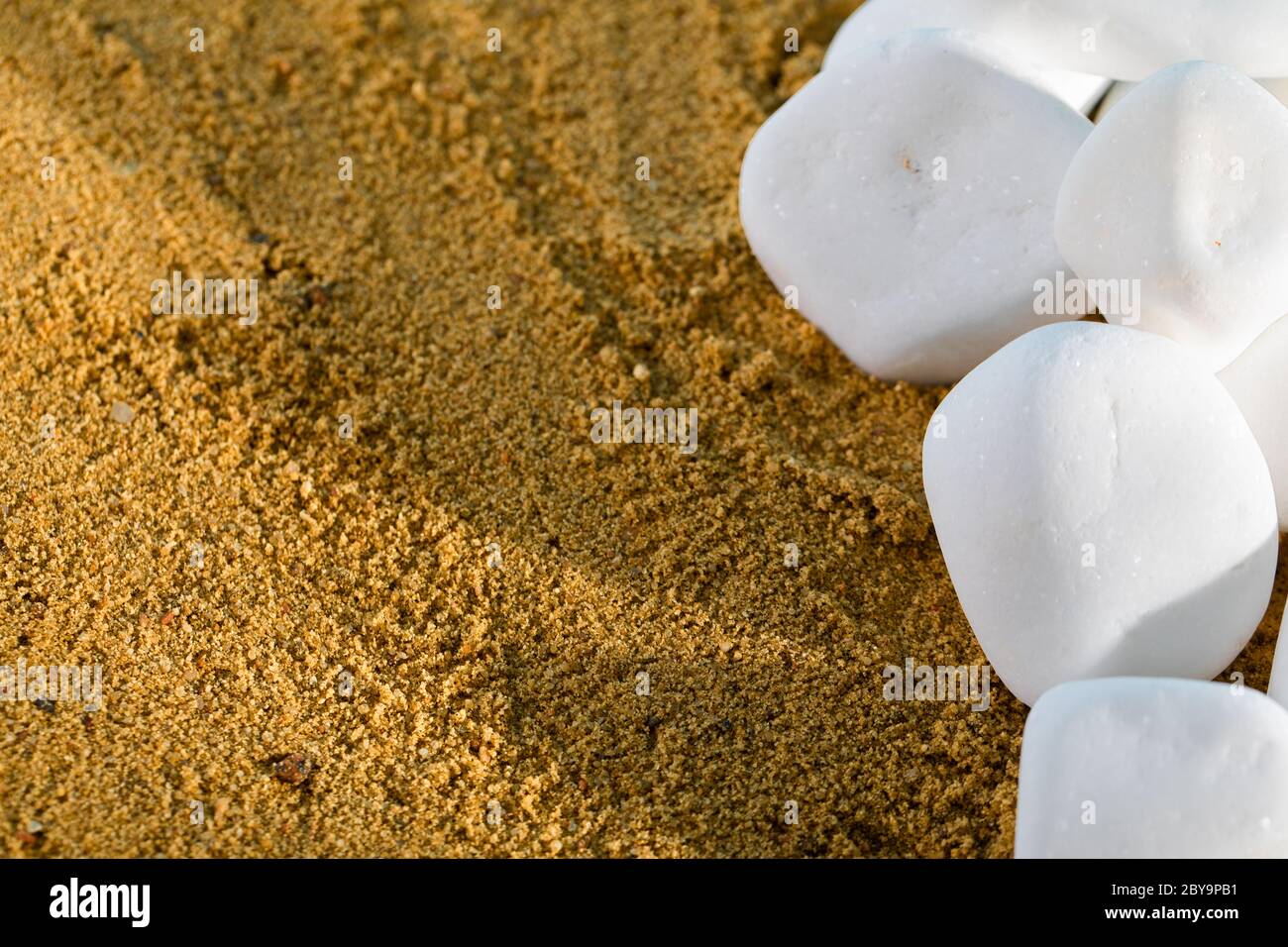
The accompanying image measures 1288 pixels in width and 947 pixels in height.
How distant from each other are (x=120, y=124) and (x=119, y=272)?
0.46m

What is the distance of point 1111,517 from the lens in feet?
5.95

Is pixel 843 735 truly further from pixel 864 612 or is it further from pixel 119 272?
pixel 119 272

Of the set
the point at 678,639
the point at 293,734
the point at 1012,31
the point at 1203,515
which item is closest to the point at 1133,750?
the point at 1203,515

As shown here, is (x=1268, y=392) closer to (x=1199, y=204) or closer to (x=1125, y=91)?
(x=1199, y=204)

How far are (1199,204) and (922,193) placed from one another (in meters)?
0.48

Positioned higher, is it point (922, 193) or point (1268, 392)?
point (922, 193)

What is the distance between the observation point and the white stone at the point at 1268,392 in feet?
6.59

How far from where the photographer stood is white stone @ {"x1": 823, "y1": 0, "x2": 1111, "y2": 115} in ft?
7.68

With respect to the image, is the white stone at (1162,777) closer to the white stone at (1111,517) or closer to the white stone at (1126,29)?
the white stone at (1111,517)

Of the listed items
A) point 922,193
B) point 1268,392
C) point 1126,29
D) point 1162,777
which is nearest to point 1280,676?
point 1162,777

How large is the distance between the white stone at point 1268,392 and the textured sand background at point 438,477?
0.22 meters

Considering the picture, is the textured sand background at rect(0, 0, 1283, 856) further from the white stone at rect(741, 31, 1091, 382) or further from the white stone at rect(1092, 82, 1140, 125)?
the white stone at rect(1092, 82, 1140, 125)

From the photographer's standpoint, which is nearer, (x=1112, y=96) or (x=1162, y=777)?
(x=1162, y=777)

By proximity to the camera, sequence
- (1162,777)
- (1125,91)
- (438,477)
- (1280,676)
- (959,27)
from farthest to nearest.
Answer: (1125,91)
(959,27)
(438,477)
(1280,676)
(1162,777)
